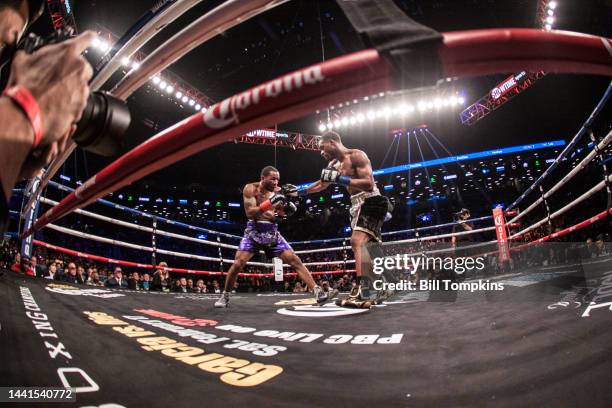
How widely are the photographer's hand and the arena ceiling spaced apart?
200 inches

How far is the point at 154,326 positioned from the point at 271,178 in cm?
250

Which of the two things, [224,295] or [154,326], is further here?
[224,295]

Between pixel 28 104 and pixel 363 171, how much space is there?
280 centimetres

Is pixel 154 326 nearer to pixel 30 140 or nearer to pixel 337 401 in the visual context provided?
pixel 337 401

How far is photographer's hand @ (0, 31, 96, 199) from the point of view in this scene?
19.1 inches

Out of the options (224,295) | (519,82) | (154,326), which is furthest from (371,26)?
(519,82)

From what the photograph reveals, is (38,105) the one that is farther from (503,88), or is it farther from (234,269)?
(503,88)

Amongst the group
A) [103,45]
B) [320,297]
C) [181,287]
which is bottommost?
[181,287]

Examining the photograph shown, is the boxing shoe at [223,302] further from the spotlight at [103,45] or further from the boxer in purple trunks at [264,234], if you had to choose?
the spotlight at [103,45]

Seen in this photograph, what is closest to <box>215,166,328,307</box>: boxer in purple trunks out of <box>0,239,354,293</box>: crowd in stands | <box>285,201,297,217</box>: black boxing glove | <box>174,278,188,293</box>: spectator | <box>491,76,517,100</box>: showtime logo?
<box>285,201,297,217</box>: black boxing glove

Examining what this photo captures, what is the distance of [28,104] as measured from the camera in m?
0.50

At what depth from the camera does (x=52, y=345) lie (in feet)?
3.38

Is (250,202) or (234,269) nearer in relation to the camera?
(234,269)
